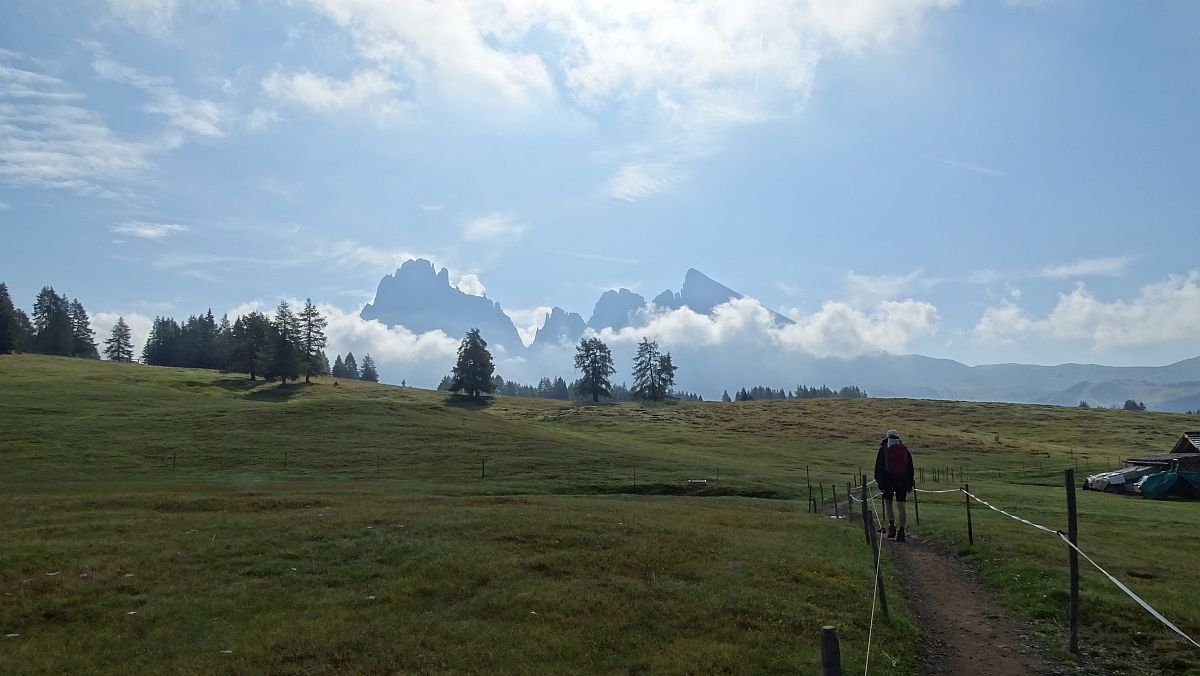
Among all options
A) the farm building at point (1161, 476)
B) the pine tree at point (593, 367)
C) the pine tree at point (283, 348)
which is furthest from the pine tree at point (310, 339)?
the farm building at point (1161, 476)

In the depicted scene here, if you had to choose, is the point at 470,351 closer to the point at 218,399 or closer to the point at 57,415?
the point at 218,399

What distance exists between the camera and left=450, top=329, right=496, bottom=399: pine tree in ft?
446

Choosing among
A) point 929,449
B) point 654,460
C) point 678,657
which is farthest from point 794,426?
point 678,657

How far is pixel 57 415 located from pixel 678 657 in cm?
8389

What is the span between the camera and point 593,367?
162000 millimetres

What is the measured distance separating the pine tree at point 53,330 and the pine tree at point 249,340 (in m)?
51.5

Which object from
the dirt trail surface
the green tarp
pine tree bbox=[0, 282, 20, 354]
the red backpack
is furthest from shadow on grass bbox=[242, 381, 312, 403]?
the green tarp

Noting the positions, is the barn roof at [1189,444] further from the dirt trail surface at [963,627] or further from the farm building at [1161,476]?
the dirt trail surface at [963,627]

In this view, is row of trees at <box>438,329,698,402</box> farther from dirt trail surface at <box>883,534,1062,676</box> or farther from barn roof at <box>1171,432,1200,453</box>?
dirt trail surface at <box>883,534,1062,676</box>

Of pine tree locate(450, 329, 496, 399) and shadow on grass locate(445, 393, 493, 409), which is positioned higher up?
pine tree locate(450, 329, 496, 399)

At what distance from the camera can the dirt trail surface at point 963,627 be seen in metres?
12.5

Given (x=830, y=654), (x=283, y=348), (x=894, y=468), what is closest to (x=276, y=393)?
(x=283, y=348)

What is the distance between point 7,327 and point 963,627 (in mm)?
162465

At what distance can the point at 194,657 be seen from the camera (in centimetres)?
1338
